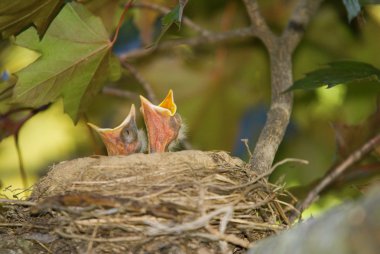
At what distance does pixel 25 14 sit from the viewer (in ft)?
8.86

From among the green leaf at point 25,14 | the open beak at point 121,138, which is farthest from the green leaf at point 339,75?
the green leaf at point 25,14

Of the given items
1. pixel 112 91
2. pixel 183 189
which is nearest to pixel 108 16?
pixel 112 91

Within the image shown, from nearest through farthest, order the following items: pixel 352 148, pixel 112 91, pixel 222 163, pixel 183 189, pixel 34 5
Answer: pixel 183 189 < pixel 222 163 < pixel 34 5 < pixel 352 148 < pixel 112 91

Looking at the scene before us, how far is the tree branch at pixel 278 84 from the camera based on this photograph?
261 centimetres

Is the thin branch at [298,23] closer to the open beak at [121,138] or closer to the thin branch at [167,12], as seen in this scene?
the thin branch at [167,12]

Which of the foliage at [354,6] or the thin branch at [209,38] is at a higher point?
the foliage at [354,6]

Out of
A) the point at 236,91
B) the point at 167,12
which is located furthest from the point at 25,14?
the point at 236,91

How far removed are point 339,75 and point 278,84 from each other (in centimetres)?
30

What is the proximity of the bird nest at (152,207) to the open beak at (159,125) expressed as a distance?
498mm

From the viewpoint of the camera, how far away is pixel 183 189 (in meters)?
2.21

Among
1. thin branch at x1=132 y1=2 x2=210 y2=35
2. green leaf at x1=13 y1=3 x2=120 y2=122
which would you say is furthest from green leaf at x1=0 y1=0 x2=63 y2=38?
thin branch at x1=132 y1=2 x2=210 y2=35

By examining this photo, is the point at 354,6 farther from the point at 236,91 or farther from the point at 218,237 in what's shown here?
the point at 236,91

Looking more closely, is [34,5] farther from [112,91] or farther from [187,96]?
[187,96]

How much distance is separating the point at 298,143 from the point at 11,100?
5.86ft
